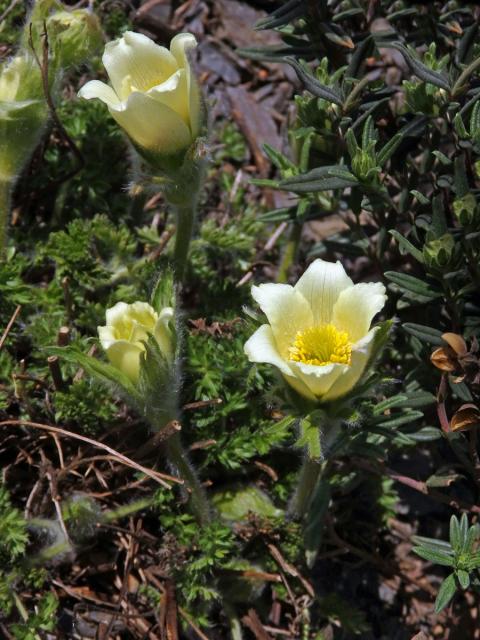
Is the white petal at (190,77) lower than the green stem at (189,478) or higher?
higher

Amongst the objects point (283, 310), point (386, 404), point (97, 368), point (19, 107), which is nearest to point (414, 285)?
point (386, 404)

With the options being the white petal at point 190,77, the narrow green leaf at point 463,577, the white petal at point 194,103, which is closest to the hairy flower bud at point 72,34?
the white petal at point 190,77

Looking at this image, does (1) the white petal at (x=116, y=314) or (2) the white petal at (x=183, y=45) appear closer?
(1) the white petal at (x=116, y=314)

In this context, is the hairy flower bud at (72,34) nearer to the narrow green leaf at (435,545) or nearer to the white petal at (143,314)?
the white petal at (143,314)

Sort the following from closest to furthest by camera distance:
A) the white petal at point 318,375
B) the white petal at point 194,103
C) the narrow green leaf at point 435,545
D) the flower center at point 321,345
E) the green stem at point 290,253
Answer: the white petal at point 318,375, the flower center at point 321,345, the white petal at point 194,103, the narrow green leaf at point 435,545, the green stem at point 290,253

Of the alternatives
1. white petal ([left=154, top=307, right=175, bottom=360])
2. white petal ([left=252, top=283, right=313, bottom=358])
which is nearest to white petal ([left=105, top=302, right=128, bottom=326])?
white petal ([left=154, top=307, right=175, bottom=360])

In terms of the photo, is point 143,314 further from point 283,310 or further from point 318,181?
point 318,181

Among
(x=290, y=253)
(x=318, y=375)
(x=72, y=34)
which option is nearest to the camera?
(x=318, y=375)
